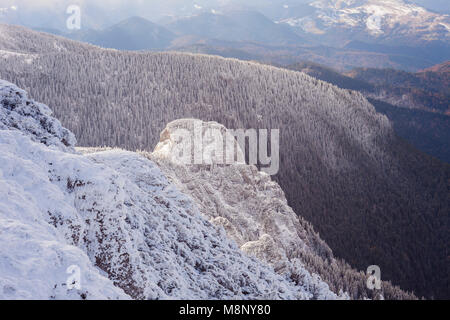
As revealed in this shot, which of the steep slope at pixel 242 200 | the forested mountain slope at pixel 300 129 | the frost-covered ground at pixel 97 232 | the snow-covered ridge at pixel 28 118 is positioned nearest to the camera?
the frost-covered ground at pixel 97 232

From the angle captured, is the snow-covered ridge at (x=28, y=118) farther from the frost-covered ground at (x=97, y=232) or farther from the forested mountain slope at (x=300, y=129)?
the forested mountain slope at (x=300, y=129)

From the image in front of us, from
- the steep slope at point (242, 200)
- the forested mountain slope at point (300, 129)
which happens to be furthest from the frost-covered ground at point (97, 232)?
the forested mountain slope at point (300, 129)

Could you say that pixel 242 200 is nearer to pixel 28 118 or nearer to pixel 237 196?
pixel 237 196

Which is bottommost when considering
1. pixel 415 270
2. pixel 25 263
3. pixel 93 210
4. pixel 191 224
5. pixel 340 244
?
pixel 415 270

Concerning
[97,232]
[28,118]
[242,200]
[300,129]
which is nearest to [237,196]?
[242,200]

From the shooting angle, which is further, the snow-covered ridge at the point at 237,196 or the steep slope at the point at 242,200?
the steep slope at the point at 242,200

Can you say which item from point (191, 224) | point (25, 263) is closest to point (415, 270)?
point (191, 224)

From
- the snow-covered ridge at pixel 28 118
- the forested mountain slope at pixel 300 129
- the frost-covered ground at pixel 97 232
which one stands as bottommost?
the forested mountain slope at pixel 300 129

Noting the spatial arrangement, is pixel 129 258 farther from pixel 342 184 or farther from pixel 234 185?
pixel 342 184
